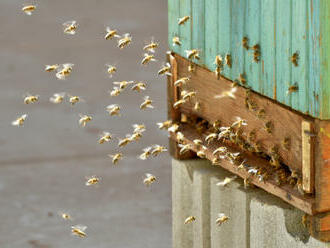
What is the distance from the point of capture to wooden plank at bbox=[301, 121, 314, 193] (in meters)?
3.96

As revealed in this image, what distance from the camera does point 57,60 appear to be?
1075 centimetres

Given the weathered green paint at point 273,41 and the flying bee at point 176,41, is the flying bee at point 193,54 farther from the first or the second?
the flying bee at point 176,41

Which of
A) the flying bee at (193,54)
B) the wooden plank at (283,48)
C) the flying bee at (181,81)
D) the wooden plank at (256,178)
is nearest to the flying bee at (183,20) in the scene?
the flying bee at (193,54)

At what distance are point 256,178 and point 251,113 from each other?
31 cm

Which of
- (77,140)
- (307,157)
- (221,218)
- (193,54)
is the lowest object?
(77,140)

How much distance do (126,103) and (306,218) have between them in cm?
557

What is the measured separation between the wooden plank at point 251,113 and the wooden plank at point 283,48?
0.31 ft

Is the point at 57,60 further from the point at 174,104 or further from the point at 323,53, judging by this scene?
the point at 323,53

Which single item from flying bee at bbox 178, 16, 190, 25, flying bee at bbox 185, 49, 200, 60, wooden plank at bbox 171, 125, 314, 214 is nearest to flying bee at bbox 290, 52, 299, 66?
wooden plank at bbox 171, 125, 314, 214

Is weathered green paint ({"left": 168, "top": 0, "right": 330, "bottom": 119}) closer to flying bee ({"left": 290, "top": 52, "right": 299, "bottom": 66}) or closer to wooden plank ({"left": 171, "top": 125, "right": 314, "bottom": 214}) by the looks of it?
flying bee ({"left": 290, "top": 52, "right": 299, "bottom": 66})

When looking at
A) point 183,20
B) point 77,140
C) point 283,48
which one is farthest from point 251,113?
point 77,140

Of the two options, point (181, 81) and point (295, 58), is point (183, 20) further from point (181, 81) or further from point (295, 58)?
point (295, 58)

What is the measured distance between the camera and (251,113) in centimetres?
452

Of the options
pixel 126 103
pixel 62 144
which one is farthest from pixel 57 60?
pixel 62 144
